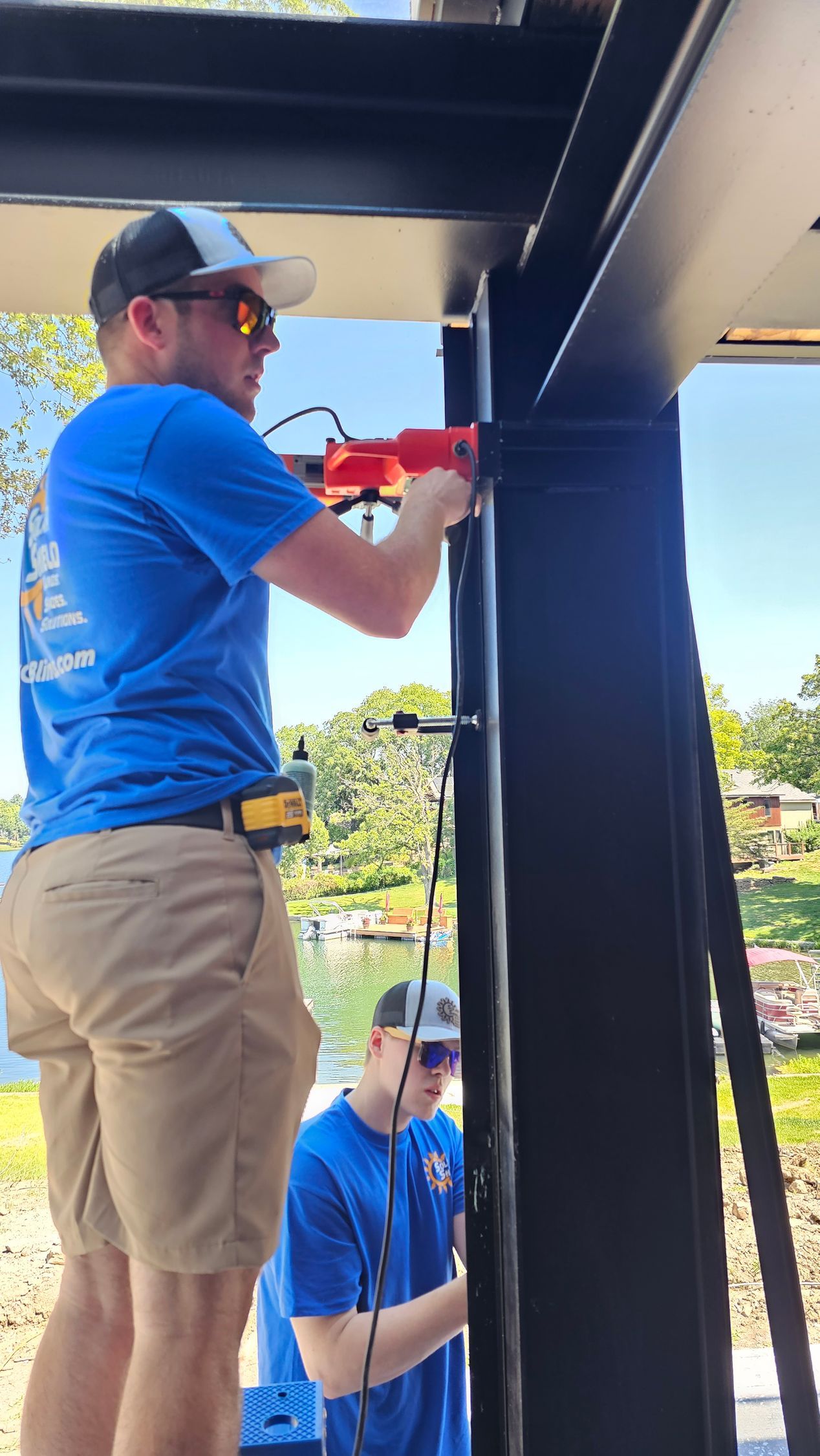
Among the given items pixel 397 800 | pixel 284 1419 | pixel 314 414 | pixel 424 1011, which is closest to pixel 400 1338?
pixel 284 1419

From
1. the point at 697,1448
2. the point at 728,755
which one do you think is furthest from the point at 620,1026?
the point at 728,755

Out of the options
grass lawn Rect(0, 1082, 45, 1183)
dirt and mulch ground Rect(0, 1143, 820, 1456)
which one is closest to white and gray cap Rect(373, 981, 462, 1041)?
dirt and mulch ground Rect(0, 1143, 820, 1456)

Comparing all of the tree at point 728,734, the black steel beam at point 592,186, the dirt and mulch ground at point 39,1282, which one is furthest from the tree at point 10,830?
the tree at point 728,734

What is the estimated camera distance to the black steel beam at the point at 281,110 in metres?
1.19

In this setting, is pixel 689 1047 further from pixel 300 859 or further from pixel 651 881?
pixel 300 859

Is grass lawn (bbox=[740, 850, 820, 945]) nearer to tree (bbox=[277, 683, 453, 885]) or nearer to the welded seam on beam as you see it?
tree (bbox=[277, 683, 453, 885])

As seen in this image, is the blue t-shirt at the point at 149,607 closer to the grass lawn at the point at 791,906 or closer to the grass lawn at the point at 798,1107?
the grass lawn at the point at 791,906

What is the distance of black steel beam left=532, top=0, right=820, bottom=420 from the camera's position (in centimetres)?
75

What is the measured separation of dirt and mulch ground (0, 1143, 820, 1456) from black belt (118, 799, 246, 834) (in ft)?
7.63

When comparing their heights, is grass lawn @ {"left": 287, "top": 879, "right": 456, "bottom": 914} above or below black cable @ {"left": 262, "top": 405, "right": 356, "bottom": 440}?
below

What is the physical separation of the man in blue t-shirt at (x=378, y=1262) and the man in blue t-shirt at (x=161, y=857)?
0.64 meters

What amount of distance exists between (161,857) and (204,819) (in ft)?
0.20

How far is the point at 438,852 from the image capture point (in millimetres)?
1396

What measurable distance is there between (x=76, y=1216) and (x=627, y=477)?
110cm
